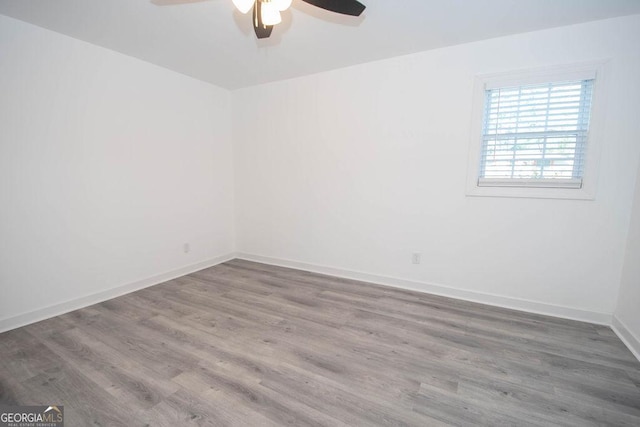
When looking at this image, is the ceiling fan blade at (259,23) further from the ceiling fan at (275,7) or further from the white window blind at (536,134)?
the white window blind at (536,134)

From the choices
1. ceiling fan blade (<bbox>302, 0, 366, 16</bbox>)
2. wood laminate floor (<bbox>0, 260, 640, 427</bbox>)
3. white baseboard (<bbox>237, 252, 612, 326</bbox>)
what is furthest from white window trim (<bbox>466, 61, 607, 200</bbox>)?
ceiling fan blade (<bbox>302, 0, 366, 16</bbox>)

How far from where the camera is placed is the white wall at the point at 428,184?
2.34 metres

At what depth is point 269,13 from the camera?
173cm

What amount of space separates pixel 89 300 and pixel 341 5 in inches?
135

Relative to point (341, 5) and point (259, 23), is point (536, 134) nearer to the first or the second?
point (341, 5)

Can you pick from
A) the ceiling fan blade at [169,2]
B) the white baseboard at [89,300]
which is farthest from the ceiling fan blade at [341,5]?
the white baseboard at [89,300]

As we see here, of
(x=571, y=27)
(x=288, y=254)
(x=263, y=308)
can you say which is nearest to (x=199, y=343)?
(x=263, y=308)

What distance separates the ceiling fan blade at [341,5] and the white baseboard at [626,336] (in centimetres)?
303

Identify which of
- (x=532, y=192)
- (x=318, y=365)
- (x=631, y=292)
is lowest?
(x=318, y=365)

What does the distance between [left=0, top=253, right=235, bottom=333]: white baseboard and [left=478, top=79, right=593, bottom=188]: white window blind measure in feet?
12.2

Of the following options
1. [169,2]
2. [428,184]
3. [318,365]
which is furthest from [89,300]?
[428,184]

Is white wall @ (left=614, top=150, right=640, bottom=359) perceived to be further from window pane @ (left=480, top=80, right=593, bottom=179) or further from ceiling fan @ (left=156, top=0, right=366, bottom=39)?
ceiling fan @ (left=156, top=0, right=366, bottom=39)

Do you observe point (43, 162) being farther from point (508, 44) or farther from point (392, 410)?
point (508, 44)

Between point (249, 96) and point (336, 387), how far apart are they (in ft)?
12.5
